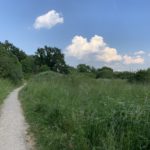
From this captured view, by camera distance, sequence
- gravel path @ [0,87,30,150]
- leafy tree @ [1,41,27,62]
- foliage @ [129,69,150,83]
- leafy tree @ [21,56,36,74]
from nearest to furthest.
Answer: gravel path @ [0,87,30,150] → foliage @ [129,69,150,83] → leafy tree @ [21,56,36,74] → leafy tree @ [1,41,27,62]

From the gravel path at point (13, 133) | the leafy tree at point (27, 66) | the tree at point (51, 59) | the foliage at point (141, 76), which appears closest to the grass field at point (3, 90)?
the gravel path at point (13, 133)

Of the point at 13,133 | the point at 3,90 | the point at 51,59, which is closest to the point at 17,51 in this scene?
the point at 51,59

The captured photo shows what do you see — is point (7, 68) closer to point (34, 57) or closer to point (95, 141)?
point (95, 141)

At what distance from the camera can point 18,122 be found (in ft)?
43.6

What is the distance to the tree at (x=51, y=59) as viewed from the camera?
352 ft

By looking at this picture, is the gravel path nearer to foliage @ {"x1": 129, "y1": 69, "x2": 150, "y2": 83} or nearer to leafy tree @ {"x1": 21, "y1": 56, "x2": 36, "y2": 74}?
foliage @ {"x1": 129, "y1": 69, "x2": 150, "y2": 83}

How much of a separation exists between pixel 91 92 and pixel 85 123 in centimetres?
574

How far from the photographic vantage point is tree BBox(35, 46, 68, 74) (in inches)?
4222

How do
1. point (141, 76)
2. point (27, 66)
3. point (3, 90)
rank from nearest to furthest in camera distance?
1. point (141, 76)
2. point (3, 90)
3. point (27, 66)

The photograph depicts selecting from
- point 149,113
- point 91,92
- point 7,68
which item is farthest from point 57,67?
point 149,113

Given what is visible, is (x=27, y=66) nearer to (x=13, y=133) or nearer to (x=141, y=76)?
(x=141, y=76)

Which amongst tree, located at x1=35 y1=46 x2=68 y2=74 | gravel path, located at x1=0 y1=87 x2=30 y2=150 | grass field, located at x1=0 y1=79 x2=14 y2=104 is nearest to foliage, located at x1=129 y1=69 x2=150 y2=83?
gravel path, located at x1=0 y1=87 x2=30 y2=150

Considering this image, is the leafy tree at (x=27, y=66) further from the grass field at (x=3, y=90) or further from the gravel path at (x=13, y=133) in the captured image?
the gravel path at (x=13, y=133)

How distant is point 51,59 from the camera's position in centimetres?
10806
